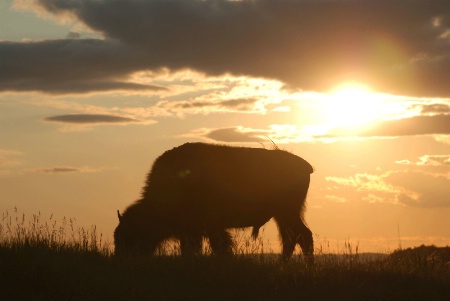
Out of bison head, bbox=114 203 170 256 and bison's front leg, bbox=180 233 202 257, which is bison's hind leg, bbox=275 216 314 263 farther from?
bison head, bbox=114 203 170 256

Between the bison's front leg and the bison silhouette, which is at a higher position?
the bison silhouette

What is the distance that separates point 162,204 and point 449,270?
5.75 m

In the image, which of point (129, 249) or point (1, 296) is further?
point (129, 249)

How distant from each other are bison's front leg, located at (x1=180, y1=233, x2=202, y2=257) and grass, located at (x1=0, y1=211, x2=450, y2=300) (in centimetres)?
41

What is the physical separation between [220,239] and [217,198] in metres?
1.56

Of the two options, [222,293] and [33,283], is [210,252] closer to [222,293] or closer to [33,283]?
[222,293]

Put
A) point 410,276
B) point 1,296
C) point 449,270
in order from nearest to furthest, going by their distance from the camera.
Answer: point 1,296 < point 410,276 < point 449,270

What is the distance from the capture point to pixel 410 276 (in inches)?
448

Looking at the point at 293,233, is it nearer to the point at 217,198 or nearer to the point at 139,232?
the point at 217,198

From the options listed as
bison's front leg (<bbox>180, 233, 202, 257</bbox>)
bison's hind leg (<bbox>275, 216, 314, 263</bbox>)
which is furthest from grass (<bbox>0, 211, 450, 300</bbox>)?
bison's hind leg (<bbox>275, 216, 314, 263</bbox>)

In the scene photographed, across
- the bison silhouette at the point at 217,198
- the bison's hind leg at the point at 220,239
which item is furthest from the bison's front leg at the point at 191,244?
the bison's hind leg at the point at 220,239

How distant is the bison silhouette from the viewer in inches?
566

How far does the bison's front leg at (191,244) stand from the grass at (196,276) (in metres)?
0.41

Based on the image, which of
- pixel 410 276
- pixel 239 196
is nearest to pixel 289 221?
pixel 239 196
